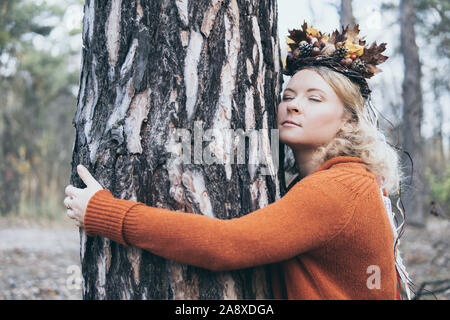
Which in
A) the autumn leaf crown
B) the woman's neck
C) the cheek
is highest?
the autumn leaf crown

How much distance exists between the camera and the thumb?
148 centimetres

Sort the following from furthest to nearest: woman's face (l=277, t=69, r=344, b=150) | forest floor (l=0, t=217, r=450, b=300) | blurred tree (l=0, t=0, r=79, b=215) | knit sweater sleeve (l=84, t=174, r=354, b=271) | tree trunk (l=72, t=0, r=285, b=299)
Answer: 1. blurred tree (l=0, t=0, r=79, b=215)
2. forest floor (l=0, t=217, r=450, b=300)
3. woman's face (l=277, t=69, r=344, b=150)
4. tree trunk (l=72, t=0, r=285, b=299)
5. knit sweater sleeve (l=84, t=174, r=354, b=271)

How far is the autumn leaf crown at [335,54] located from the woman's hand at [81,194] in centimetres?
122

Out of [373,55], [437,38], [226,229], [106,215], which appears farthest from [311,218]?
[437,38]

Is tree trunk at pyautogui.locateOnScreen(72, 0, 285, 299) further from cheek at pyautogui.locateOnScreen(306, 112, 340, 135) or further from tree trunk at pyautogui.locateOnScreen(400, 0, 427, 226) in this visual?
tree trunk at pyautogui.locateOnScreen(400, 0, 427, 226)

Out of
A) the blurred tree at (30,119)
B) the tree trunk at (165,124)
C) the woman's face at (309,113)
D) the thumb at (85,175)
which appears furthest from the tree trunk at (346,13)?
the blurred tree at (30,119)

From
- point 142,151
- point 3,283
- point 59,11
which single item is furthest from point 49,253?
point 59,11

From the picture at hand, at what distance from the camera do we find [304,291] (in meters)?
1.52

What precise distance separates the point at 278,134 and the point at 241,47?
0.45 m

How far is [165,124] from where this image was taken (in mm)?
1464

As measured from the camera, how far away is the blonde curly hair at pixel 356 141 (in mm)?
1807

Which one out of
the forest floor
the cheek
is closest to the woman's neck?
the cheek
